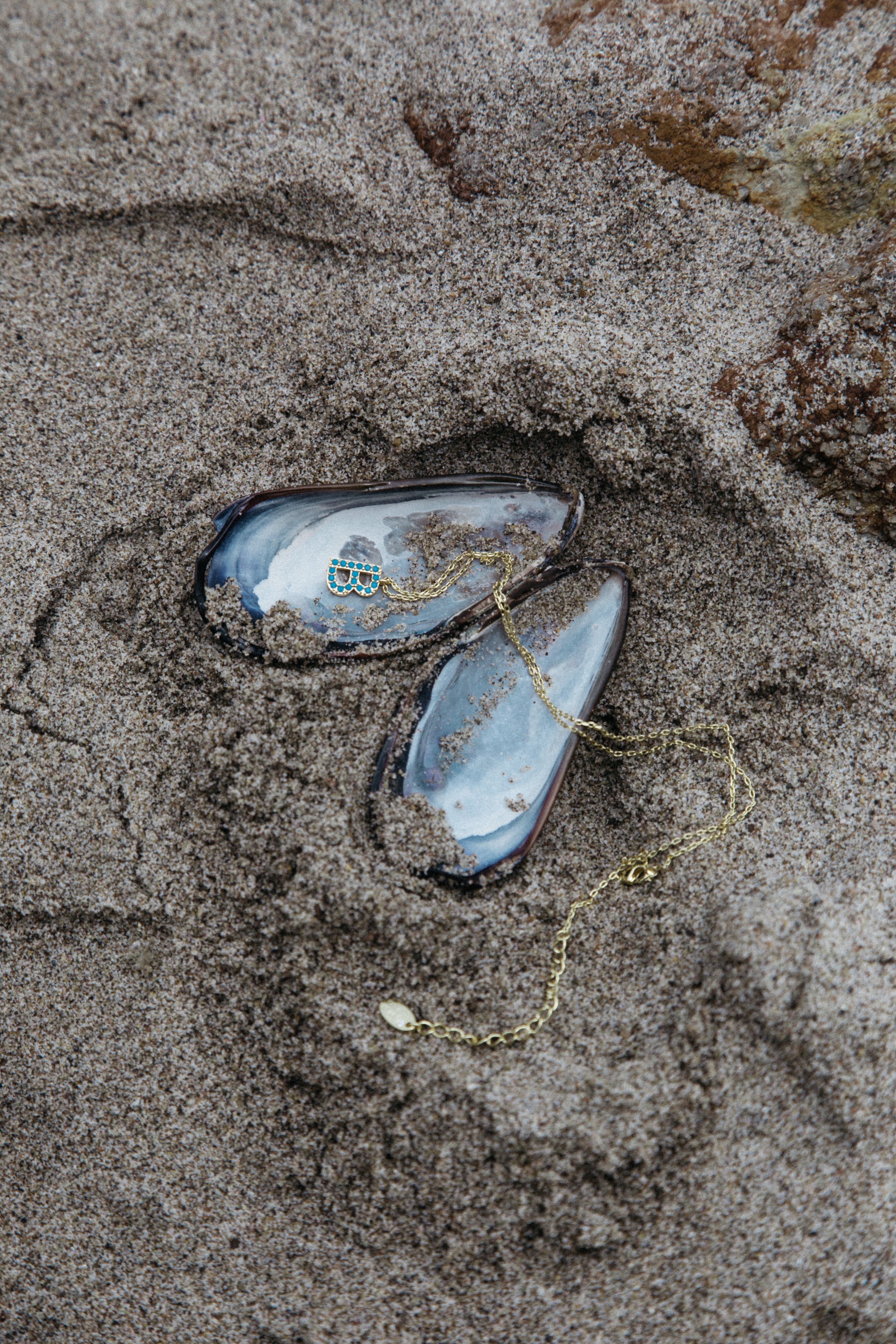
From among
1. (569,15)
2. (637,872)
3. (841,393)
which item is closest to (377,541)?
(637,872)

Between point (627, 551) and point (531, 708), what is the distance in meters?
0.47

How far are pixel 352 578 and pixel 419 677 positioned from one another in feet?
0.98

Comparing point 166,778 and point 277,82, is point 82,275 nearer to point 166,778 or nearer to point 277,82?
point 277,82

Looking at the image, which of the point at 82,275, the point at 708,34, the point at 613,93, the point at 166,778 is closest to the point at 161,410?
the point at 82,275

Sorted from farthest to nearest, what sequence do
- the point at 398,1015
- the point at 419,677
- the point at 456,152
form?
1. the point at 456,152
2. the point at 419,677
3. the point at 398,1015

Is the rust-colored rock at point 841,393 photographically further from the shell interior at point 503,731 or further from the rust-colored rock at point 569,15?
the rust-colored rock at point 569,15

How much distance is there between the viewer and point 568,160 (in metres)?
2.12

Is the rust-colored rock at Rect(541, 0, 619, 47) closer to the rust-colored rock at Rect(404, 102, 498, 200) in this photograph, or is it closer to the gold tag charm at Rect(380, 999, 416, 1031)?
the rust-colored rock at Rect(404, 102, 498, 200)

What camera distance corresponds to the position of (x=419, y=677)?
1947mm

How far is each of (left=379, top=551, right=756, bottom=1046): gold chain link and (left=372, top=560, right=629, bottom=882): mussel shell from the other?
0.03 m

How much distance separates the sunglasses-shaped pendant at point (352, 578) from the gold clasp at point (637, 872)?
0.89 meters

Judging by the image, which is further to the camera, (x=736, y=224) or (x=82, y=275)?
(x=82, y=275)

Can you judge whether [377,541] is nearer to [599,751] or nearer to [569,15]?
[599,751]

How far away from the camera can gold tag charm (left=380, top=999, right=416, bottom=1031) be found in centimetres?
167
